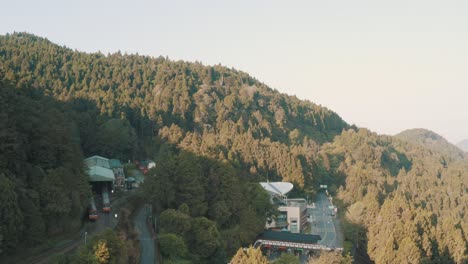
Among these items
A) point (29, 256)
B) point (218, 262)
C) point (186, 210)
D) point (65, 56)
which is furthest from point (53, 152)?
point (65, 56)

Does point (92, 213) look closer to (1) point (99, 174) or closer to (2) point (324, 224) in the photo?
(1) point (99, 174)

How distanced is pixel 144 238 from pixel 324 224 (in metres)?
30.1

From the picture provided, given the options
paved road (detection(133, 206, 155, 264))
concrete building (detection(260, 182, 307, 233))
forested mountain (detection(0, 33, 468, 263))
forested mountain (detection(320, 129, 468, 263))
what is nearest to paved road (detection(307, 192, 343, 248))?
concrete building (detection(260, 182, 307, 233))

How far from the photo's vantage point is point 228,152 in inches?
2504

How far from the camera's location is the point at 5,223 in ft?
89.0

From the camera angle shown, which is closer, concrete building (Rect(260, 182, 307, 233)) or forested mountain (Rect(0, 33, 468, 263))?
forested mountain (Rect(0, 33, 468, 263))

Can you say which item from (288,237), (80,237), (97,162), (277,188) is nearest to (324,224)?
(277,188)

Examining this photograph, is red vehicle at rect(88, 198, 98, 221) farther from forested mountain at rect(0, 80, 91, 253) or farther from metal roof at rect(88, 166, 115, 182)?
metal roof at rect(88, 166, 115, 182)

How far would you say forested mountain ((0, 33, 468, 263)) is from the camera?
44.1 meters

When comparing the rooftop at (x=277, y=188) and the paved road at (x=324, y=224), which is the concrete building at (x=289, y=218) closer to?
the rooftop at (x=277, y=188)

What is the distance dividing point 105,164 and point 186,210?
1744 cm

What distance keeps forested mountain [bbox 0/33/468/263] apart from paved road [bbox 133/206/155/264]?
1734 millimetres

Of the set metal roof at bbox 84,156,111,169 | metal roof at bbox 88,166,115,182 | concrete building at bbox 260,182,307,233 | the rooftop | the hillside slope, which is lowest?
concrete building at bbox 260,182,307,233

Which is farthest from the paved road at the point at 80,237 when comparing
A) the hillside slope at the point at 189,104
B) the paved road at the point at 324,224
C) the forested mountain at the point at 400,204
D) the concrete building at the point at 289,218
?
the forested mountain at the point at 400,204
